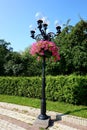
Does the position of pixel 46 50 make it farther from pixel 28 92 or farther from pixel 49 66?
pixel 49 66

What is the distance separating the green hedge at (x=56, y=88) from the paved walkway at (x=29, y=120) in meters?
2.29

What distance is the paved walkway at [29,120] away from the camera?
8503 millimetres

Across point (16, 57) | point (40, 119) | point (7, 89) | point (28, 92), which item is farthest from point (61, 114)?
point (16, 57)

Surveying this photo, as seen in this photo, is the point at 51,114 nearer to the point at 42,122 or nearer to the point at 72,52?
the point at 42,122

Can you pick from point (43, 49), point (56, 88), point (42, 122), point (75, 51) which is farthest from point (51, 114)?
point (75, 51)

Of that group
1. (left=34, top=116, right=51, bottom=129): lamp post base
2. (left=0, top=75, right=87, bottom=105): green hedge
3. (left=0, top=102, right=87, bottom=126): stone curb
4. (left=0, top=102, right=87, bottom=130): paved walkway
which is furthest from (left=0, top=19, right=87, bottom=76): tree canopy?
(left=34, top=116, right=51, bottom=129): lamp post base

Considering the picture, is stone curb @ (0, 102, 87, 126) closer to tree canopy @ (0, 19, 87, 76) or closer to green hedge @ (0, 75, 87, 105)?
green hedge @ (0, 75, 87, 105)

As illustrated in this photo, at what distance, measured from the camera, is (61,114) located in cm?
959

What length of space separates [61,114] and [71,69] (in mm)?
11022

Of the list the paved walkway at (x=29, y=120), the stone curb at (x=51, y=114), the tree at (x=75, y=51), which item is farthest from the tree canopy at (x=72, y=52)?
the paved walkway at (x=29, y=120)

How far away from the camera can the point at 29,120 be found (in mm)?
9711

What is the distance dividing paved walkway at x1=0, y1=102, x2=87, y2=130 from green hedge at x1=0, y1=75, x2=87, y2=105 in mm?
2286


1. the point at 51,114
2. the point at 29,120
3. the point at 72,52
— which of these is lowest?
the point at 29,120

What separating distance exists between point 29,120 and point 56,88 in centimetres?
373
